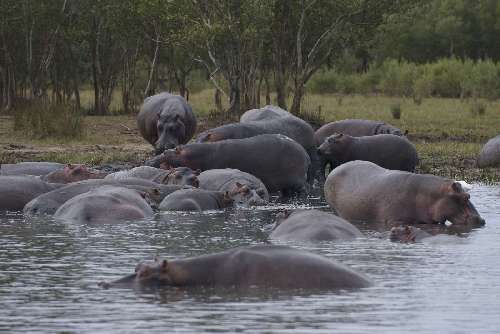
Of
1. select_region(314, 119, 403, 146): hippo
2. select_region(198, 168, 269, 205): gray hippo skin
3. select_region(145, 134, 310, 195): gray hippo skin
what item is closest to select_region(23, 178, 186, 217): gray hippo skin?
select_region(198, 168, 269, 205): gray hippo skin

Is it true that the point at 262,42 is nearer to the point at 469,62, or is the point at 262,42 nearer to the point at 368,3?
the point at 368,3

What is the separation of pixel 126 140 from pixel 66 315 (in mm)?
15644

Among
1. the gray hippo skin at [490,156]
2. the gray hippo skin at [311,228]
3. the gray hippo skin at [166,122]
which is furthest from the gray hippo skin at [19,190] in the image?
the gray hippo skin at [490,156]

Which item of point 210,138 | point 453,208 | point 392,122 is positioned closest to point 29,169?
point 210,138

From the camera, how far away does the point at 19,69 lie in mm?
32438

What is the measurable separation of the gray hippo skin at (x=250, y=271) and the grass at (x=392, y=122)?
988 cm

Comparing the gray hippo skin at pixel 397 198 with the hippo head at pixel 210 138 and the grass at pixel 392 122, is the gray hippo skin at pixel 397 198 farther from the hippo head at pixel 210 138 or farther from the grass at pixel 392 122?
the grass at pixel 392 122

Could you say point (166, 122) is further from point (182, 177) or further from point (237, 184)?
point (237, 184)

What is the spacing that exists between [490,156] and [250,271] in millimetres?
12145

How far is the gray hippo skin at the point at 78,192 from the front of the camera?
1272cm

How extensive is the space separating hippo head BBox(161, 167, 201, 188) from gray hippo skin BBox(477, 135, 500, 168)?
6.62m

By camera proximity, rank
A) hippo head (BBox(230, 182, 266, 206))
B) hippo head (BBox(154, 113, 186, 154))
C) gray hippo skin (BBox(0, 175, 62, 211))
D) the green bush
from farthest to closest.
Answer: the green bush < hippo head (BBox(154, 113, 186, 154)) < hippo head (BBox(230, 182, 266, 206)) < gray hippo skin (BBox(0, 175, 62, 211))

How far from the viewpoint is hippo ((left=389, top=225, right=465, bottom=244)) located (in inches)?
424

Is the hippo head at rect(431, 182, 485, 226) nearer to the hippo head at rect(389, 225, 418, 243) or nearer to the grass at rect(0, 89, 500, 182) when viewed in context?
the hippo head at rect(389, 225, 418, 243)
